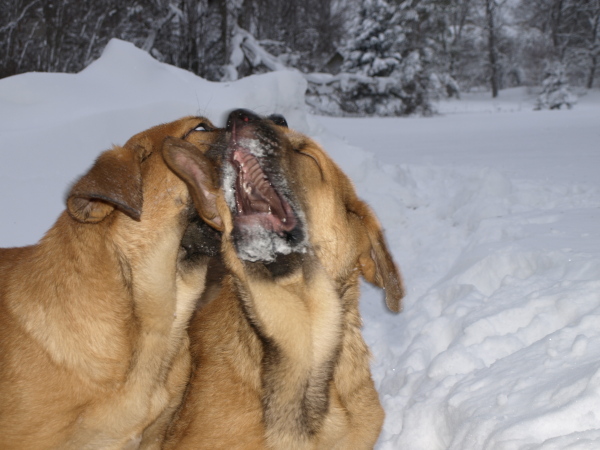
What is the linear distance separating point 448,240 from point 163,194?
4.21 metres

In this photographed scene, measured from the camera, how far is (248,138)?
10.1 feet

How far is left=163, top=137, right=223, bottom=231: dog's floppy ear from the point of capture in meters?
3.08

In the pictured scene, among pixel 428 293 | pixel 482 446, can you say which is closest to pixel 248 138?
pixel 482 446

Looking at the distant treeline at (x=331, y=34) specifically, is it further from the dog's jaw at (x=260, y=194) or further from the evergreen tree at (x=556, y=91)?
the dog's jaw at (x=260, y=194)

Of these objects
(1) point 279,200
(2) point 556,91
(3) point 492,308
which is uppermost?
(1) point 279,200

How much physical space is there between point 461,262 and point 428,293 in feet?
1.93

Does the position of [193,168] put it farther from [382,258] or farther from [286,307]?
[382,258]

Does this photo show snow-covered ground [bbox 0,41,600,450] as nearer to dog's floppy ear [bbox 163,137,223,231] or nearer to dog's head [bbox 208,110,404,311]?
dog's head [bbox 208,110,404,311]

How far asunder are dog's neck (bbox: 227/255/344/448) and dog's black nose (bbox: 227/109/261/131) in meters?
0.72

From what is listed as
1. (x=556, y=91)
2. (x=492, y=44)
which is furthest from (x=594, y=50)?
(x=556, y=91)

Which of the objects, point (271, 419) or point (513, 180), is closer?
point (271, 419)

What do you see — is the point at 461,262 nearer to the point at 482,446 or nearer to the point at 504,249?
the point at 504,249

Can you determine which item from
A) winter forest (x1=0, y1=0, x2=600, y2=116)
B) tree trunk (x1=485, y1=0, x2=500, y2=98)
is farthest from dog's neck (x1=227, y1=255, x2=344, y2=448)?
tree trunk (x1=485, y1=0, x2=500, y2=98)

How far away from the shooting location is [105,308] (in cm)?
305
